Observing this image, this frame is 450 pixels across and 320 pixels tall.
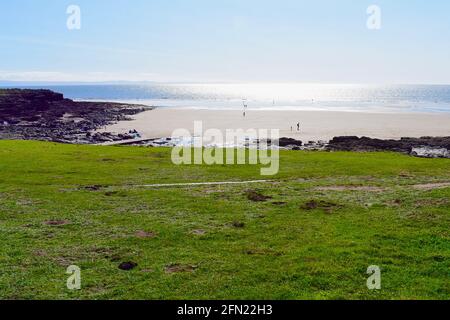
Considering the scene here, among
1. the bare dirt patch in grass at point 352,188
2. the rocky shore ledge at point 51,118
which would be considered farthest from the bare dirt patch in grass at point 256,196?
the rocky shore ledge at point 51,118

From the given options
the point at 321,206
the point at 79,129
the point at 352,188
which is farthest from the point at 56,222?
the point at 79,129

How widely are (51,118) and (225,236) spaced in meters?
127

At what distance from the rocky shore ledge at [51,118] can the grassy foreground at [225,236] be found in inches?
2299

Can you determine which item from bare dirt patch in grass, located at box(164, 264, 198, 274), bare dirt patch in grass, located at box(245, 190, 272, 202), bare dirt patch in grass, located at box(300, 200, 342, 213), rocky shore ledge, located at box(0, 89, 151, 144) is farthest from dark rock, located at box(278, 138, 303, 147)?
bare dirt patch in grass, located at box(164, 264, 198, 274)

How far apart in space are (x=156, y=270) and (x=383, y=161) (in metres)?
40.4

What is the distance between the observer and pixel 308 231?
78.9ft

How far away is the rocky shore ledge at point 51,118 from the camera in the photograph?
96938mm

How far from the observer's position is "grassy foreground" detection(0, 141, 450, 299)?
17.1 metres

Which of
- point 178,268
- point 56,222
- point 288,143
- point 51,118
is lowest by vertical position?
point 178,268

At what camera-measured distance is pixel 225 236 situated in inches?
922

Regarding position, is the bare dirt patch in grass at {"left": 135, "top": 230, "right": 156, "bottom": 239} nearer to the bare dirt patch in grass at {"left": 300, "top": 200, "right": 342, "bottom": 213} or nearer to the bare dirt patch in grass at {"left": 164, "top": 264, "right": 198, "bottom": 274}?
the bare dirt patch in grass at {"left": 164, "top": 264, "right": 198, "bottom": 274}

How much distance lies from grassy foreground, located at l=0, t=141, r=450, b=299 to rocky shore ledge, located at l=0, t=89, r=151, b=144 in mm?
58386

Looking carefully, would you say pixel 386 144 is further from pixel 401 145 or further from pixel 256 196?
pixel 256 196
